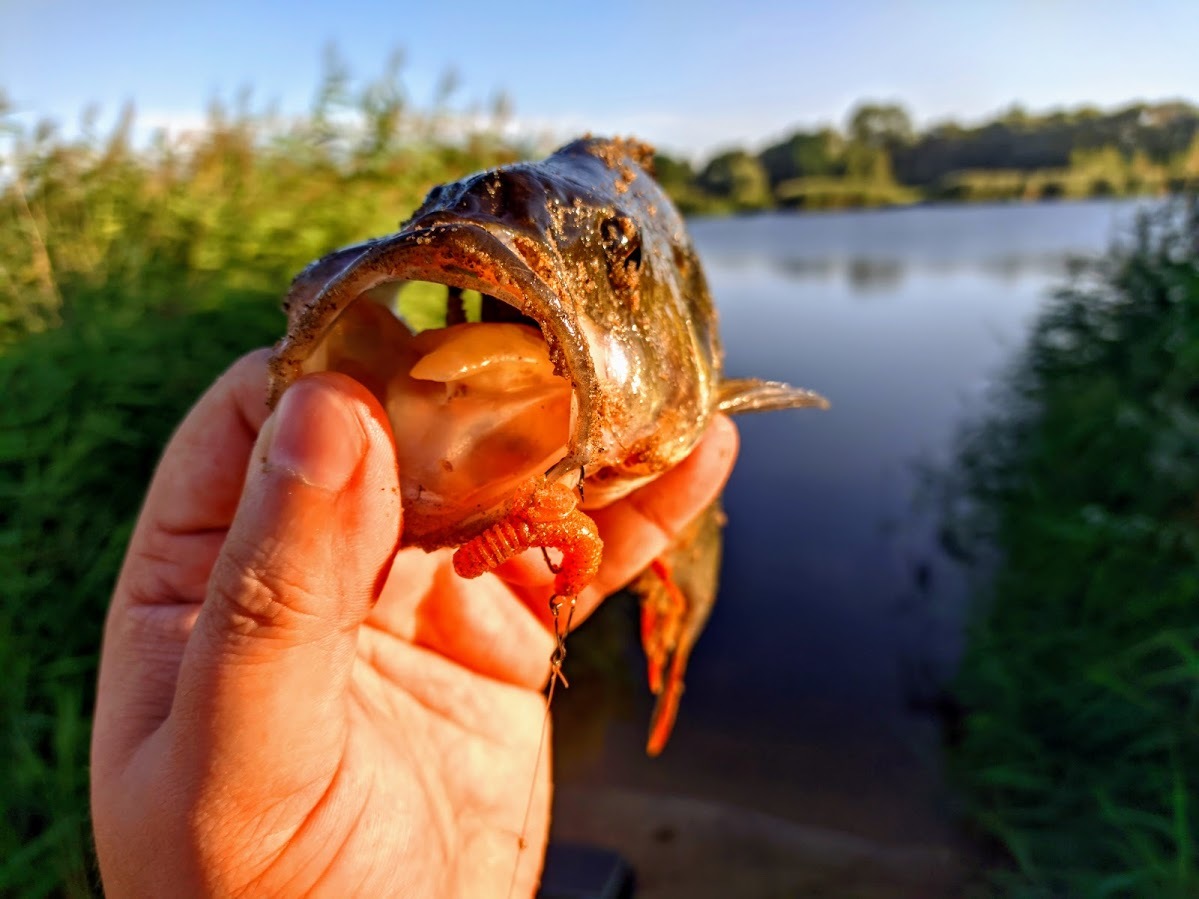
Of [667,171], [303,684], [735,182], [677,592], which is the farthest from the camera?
[735,182]

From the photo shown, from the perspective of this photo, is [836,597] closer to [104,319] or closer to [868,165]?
[104,319]

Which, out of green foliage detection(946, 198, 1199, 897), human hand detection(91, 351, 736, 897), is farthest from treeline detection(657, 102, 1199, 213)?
human hand detection(91, 351, 736, 897)

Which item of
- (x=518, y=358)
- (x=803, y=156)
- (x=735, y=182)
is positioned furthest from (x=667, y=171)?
(x=803, y=156)

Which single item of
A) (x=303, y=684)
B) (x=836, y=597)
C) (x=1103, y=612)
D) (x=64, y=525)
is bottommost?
(x=836, y=597)

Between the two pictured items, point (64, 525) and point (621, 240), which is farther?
point (64, 525)

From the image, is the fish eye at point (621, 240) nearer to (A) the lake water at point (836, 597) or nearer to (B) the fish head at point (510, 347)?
(B) the fish head at point (510, 347)

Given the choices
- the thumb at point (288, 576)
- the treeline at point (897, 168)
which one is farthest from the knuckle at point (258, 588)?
the treeline at point (897, 168)

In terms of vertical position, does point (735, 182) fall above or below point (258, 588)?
below
